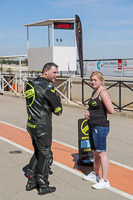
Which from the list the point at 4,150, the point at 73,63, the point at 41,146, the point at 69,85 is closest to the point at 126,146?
the point at 4,150

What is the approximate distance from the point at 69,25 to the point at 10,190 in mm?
12832

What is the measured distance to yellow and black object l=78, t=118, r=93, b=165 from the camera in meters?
5.17

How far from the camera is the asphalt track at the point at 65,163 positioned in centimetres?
409

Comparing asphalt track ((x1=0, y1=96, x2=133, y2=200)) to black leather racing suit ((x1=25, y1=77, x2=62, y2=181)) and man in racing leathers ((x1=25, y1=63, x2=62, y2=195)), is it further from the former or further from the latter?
black leather racing suit ((x1=25, y1=77, x2=62, y2=181))

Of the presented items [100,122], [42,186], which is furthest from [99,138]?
[42,186]

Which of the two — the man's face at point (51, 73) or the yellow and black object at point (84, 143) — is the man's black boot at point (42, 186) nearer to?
the yellow and black object at point (84, 143)

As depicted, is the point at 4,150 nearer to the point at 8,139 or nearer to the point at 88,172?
the point at 8,139

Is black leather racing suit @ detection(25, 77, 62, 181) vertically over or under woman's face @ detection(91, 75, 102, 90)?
under

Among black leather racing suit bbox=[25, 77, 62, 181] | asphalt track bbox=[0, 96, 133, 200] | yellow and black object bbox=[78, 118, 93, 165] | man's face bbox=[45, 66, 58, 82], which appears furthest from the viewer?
yellow and black object bbox=[78, 118, 93, 165]

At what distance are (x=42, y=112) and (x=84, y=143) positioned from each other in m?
1.73

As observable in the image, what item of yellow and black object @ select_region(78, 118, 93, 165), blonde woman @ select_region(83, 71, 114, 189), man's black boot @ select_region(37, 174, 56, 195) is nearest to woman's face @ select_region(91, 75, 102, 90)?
blonde woman @ select_region(83, 71, 114, 189)

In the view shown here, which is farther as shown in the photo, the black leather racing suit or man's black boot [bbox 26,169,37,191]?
man's black boot [bbox 26,169,37,191]

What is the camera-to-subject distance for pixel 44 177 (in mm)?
3971

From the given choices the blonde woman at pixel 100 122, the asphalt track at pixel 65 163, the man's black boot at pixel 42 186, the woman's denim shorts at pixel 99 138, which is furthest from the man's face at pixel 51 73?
the asphalt track at pixel 65 163
